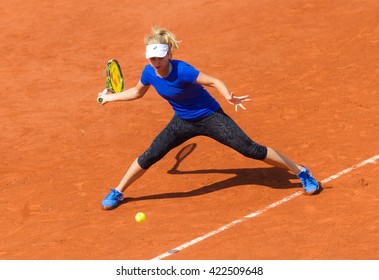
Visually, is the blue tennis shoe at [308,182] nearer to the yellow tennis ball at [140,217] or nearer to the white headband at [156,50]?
the yellow tennis ball at [140,217]

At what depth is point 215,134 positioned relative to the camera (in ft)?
33.1

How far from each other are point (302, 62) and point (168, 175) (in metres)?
4.30

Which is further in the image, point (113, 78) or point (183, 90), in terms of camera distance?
point (113, 78)

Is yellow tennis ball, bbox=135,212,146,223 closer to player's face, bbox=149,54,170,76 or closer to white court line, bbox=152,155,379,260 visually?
white court line, bbox=152,155,379,260

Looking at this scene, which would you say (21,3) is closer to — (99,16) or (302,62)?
(99,16)

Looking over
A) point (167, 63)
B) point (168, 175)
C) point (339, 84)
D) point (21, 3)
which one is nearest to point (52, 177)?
point (168, 175)

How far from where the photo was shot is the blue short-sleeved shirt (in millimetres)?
9617

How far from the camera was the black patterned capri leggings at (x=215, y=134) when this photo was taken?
1000 cm

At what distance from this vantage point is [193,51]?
615 inches

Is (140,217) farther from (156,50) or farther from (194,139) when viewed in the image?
(194,139)

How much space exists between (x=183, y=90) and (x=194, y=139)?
2.71 meters

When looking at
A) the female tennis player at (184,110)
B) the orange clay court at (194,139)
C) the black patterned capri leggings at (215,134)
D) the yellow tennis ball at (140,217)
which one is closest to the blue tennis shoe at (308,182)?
the female tennis player at (184,110)

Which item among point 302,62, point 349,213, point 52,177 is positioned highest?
point 302,62

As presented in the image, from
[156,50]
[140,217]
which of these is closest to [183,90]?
[156,50]
